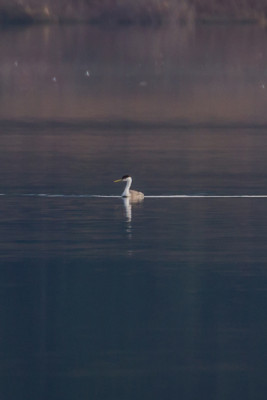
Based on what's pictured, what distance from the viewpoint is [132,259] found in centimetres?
1944

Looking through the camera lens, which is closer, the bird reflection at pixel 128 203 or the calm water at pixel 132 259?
the calm water at pixel 132 259

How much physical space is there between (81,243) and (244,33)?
138 metres

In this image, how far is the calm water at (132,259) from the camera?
14.3 meters

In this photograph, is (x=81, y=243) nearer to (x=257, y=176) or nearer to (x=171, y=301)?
(x=171, y=301)

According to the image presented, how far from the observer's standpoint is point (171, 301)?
55.1ft

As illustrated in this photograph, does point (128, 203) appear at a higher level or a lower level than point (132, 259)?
higher

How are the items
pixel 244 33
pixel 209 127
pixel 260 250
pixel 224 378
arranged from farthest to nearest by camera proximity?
pixel 244 33
pixel 209 127
pixel 260 250
pixel 224 378

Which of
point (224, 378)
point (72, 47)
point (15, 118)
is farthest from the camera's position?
point (72, 47)

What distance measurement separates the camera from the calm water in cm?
1433

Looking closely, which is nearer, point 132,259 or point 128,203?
point 132,259

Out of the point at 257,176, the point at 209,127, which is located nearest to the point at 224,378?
the point at 257,176

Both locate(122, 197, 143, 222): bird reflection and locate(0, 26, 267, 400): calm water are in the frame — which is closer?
locate(0, 26, 267, 400): calm water

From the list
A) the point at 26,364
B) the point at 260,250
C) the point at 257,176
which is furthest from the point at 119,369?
the point at 257,176

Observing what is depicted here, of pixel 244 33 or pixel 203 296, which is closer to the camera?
pixel 203 296
